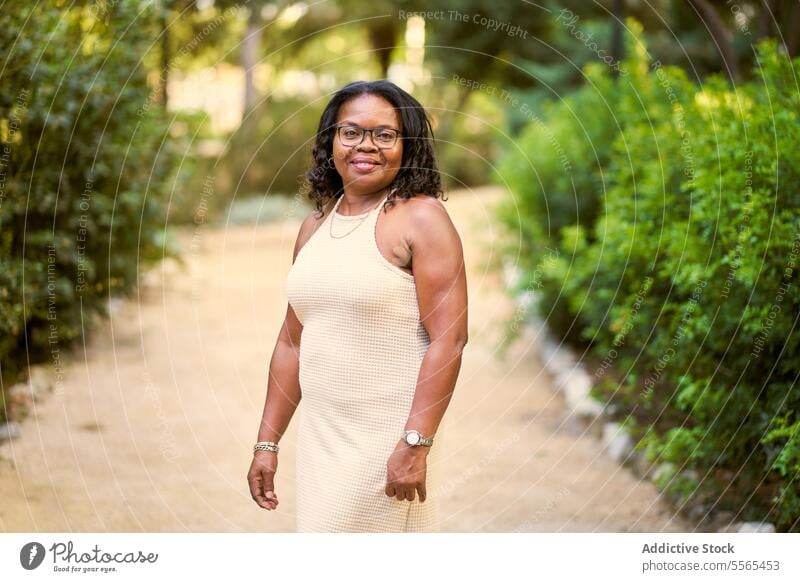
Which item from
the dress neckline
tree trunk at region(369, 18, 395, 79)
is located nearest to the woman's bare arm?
the dress neckline

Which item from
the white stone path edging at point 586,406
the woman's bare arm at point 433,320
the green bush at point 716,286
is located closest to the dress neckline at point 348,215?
the woman's bare arm at point 433,320

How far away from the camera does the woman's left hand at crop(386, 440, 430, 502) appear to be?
2621 millimetres

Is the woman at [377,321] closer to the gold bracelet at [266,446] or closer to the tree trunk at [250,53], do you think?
the gold bracelet at [266,446]

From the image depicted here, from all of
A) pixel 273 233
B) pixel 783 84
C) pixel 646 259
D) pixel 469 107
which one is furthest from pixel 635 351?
pixel 469 107

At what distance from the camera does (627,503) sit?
16.0 ft

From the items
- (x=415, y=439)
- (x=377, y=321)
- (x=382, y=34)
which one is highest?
(x=382, y=34)

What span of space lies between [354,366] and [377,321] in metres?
0.13

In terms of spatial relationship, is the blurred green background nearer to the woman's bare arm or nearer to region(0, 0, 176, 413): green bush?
region(0, 0, 176, 413): green bush

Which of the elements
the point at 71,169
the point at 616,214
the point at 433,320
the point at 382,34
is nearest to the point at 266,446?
the point at 433,320

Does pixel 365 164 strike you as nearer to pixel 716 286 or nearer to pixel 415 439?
pixel 415 439

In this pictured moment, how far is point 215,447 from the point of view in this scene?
574cm

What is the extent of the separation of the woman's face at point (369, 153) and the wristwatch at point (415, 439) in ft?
2.06

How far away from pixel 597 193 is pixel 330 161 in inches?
199

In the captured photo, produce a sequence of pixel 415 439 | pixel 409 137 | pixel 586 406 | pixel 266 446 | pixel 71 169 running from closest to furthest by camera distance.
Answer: pixel 415 439 → pixel 409 137 → pixel 266 446 → pixel 586 406 → pixel 71 169
